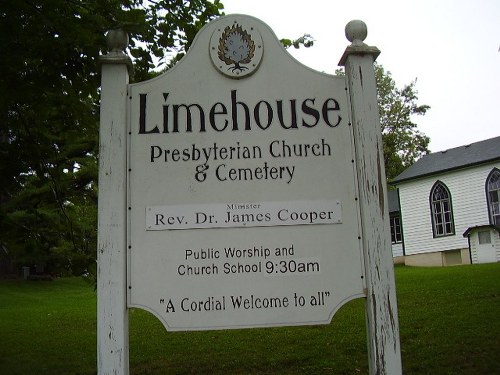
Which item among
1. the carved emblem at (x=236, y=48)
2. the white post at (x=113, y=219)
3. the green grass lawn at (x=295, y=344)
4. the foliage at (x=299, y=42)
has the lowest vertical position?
the green grass lawn at (x=295, y=344)

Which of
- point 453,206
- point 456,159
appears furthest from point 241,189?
point 456,159

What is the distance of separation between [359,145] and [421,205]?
85.8ft

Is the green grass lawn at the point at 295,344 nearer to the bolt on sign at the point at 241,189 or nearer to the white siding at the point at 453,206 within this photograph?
the bolt on sign at the point at 241,189

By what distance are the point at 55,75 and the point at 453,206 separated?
24.7 meters

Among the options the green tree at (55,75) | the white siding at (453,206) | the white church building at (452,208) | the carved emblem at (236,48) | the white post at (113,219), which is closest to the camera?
the white post at (113,219)

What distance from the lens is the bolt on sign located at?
358 cm

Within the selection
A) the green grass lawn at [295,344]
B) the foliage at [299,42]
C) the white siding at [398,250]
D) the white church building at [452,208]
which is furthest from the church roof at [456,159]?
the foliage at [299,42]

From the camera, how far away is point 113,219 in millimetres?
3656

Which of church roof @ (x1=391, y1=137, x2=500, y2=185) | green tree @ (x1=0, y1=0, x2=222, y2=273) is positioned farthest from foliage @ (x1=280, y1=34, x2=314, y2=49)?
church roof @ (x1=391, y1=137, x2=500, y2=185)

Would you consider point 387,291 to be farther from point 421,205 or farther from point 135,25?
point 421,205

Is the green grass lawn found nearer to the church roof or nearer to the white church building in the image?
the white church building

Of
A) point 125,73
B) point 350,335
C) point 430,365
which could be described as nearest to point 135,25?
point 125,73

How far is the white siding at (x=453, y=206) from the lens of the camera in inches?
1026

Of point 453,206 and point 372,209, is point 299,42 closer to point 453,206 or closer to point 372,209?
point 372,209
